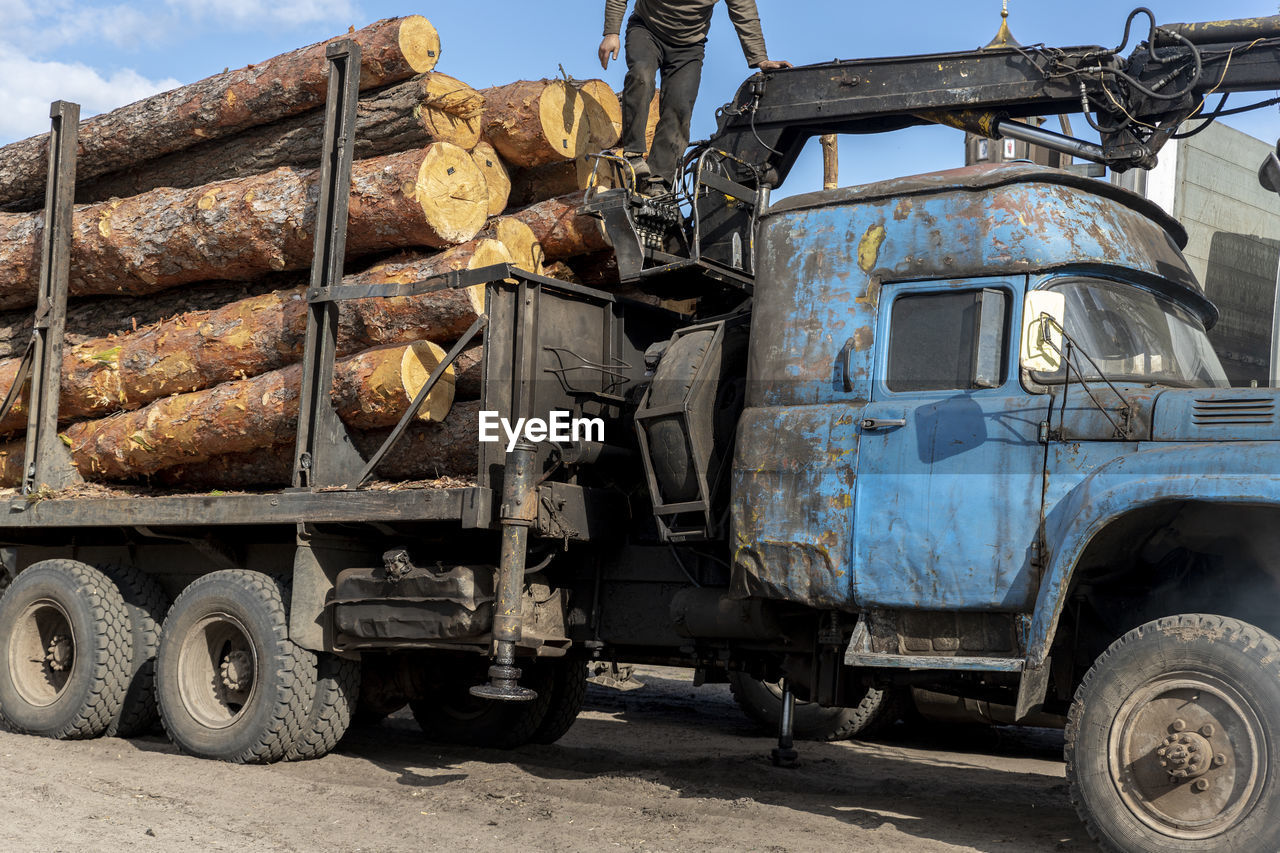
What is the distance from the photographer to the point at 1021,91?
666 cm

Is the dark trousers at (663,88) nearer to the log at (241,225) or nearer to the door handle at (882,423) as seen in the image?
the log at (241,225)

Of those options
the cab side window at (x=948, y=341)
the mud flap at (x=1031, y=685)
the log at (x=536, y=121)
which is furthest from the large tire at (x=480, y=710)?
the mud flap at (x=1031, y=685)

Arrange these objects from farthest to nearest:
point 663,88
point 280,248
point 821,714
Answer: point 821,714 < point 280,248 < point 663,88

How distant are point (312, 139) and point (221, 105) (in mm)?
743

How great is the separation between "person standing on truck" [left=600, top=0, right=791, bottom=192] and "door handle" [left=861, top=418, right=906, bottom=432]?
2477 mm

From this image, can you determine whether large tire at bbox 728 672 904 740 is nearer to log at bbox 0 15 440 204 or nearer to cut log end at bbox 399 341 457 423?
cut log end at bbox 399 341 457 423

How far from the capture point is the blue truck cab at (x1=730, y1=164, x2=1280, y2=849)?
5.00 meters

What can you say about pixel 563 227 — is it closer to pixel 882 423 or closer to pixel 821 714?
pixel 882 423

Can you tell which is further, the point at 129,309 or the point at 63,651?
the point at 129,309

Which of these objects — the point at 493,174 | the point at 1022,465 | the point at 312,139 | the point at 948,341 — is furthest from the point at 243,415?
the point at 1022,465

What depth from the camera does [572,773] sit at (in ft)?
25.1

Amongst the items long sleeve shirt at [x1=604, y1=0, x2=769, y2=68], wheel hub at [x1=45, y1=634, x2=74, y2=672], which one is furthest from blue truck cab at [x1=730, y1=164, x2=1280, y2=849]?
wheel hub at [x1=45, y1=634, x2=74, y2=672]
